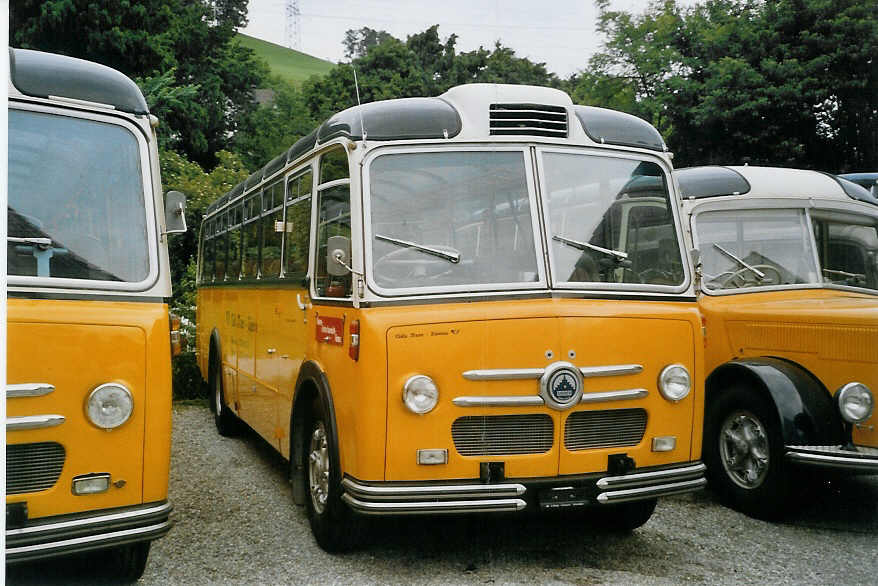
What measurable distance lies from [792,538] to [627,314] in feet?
7.13

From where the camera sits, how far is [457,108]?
539 cm

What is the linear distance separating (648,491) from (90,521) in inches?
120

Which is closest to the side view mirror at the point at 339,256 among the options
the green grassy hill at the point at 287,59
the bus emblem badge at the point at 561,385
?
the bus emblem badge at the point at 561,385

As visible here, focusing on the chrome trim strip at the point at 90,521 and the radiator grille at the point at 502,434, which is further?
the radiator grille at the point at 502,434

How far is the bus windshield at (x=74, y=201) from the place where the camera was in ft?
13.9

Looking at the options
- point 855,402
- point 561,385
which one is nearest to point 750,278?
point 855,402

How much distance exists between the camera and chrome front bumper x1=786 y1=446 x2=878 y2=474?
5.73 metres

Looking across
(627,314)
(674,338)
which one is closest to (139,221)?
(627,314)

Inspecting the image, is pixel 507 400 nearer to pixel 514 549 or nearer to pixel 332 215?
pixel 514 549

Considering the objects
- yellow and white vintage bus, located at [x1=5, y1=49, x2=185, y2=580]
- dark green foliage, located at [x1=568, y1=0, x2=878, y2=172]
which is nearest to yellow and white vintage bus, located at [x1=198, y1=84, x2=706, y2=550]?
yellow and white vintage bus, located at [x1=5, y1=49, x2=185, y2=580]

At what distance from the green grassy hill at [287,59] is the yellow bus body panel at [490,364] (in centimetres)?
196

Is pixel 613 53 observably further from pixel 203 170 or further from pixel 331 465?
pixel 331 465

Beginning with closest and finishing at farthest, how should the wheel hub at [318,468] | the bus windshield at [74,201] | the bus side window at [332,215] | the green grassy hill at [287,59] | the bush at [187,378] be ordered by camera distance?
the bus windshield at [74,201] < the bus side window at [332,215] < the wheel hub at [318,468] < the green grassy hill at [287,59] < the bush at [187,378]

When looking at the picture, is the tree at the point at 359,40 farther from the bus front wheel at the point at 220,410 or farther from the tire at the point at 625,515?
the bus front wheel at the point at 220,410
